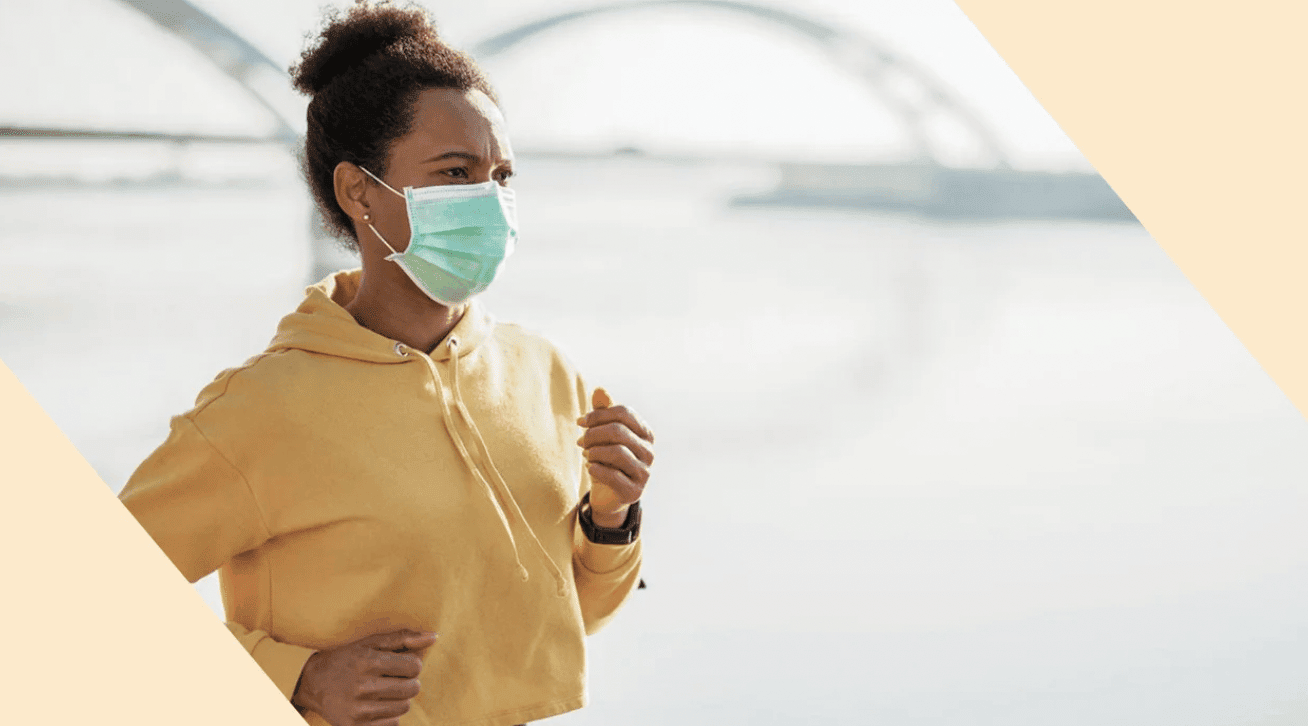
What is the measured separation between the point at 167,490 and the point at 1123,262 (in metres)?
9.28

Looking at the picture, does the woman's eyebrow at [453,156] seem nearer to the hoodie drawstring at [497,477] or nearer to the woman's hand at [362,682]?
the hoodie drawstring at [497,477]

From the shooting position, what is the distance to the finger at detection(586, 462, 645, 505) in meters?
1.35

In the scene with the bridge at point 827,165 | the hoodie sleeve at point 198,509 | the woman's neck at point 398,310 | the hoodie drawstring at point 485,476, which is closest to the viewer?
the hoodie sleeve at point 198,509

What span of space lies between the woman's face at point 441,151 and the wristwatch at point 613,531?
1.30 ft

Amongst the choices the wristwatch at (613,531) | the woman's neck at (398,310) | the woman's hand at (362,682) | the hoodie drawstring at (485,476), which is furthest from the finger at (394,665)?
the woman's neck at (398,310)

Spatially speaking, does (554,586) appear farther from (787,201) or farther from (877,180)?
(787,201)

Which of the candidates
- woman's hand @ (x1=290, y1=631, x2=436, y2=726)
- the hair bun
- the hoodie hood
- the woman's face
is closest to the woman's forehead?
the woman's face

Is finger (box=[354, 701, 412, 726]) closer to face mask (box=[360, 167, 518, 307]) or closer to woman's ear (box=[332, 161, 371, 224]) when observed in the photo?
face mask (box=[360, 167, 518, 307])

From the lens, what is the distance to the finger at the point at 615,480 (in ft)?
4.44

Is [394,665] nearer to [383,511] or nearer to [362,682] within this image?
[362,682]

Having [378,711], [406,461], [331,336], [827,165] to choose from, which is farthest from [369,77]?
[827,165]

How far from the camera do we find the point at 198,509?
121 centimetres

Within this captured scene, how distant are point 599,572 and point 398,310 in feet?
1.34

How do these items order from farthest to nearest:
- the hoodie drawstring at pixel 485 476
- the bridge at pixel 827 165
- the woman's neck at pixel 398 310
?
A: 1. the bridge at pixel 827 165
2. the woman's neck at pixel 398 310
3. the hoodie drawstring at pixel 485 476
